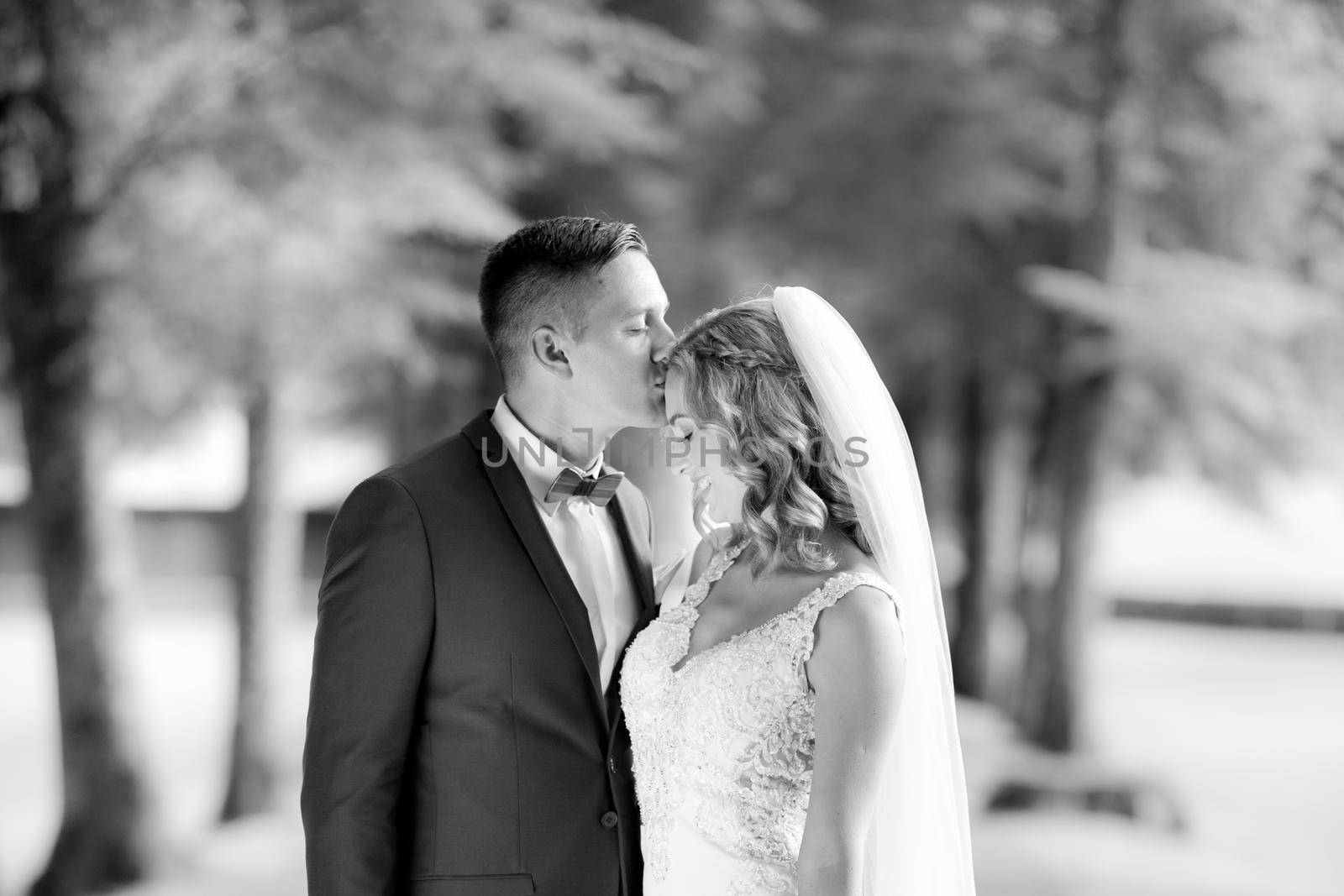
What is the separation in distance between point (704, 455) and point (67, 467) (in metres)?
4.75

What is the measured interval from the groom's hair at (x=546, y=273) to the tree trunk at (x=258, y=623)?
19.8 feet

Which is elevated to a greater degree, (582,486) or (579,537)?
(582,486)

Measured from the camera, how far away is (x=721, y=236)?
11.8m

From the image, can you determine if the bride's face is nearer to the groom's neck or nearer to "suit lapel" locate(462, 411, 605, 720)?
→ the groom's neck

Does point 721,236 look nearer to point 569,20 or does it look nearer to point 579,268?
point 569,20

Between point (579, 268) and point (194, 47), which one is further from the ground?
point (194, 47)

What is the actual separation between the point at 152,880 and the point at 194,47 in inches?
171

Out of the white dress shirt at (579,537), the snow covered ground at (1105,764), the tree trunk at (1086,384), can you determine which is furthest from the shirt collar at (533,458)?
the tree trunk at (1086,384)

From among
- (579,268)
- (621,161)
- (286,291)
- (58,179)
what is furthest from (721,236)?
(579,268)

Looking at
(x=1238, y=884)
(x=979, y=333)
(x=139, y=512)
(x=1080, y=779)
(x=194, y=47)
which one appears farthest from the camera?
(x=139, y=512)

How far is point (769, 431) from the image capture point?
2633 millimetres

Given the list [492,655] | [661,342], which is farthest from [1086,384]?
[492,655]

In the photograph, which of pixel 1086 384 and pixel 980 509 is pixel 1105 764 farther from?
pixel 980 509

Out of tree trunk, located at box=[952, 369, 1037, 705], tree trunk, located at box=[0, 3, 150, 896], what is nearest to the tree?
tree trunk, located at box=[0, 3, 150, 896]
